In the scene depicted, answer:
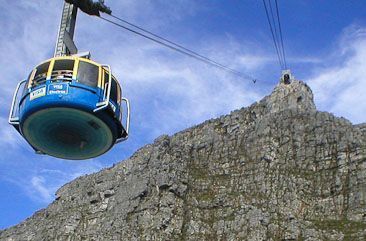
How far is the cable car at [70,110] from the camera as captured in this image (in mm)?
14977

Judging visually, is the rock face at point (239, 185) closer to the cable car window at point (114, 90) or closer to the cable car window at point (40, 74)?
the cable car window at point (114, 90)

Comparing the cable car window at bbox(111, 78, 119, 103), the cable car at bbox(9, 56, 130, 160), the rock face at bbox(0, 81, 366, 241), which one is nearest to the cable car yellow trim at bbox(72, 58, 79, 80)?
the cable car at bbox(9, 56, 130, 160)

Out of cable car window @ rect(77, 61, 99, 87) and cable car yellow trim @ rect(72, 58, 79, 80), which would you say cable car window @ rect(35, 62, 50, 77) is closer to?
cable car yellow trim @ rect(72, 58, 79, 80)

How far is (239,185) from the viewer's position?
8169 cm

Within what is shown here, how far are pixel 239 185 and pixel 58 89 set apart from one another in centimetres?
6809

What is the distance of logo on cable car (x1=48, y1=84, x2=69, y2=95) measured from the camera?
1498cm

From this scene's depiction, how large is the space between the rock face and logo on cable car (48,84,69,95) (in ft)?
179

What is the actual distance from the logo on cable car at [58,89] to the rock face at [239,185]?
2143 inches

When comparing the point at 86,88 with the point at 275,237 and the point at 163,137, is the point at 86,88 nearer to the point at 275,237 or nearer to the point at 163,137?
the point at 275,237

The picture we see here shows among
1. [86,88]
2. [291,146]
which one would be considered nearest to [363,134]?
[291,146]

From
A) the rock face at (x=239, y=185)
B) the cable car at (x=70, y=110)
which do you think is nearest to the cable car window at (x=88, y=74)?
the cable car at (x=70, y=110)

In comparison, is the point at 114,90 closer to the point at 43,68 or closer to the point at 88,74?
the point at 88,74

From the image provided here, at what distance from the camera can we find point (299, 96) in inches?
3585

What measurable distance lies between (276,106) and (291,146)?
958 cm
